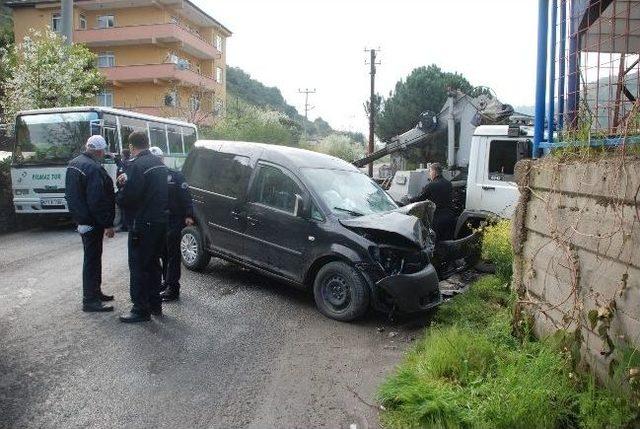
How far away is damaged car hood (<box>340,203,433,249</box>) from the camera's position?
5.38 m

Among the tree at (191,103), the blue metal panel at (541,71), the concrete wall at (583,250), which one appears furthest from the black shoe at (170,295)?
the tree at (191,103)

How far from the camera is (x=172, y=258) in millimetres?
6043

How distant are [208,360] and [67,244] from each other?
6654mm

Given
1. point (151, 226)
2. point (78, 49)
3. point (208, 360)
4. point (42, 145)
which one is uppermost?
point (78, 49)

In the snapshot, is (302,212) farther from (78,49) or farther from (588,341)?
(78,49)

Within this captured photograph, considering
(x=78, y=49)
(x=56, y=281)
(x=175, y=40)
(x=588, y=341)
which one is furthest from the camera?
(x=175, y=40)

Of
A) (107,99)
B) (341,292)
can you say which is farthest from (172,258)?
(107,99)

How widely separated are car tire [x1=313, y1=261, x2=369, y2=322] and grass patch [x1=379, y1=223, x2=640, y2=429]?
3.55 feet

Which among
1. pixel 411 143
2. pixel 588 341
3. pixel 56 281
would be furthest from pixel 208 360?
pixel 411 143

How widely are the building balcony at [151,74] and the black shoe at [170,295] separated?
32577 millimetres

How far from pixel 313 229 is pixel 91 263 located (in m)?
2.46

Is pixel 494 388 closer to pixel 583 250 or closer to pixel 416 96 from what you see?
pixel 583 250

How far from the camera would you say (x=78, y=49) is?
1830 cm

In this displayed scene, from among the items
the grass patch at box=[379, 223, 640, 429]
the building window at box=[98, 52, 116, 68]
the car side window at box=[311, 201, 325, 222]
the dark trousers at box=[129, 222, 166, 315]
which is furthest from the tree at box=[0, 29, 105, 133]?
the building window at box=[98, 52, 116, 68]
